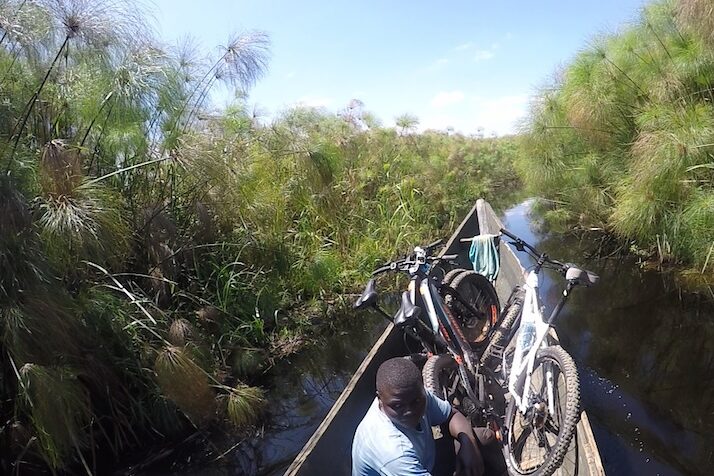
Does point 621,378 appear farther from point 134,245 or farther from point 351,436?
point 134,245

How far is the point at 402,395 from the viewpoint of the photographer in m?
1.90

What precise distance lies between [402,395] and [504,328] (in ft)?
6.77

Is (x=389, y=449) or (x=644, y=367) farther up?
(x=389, y=449)

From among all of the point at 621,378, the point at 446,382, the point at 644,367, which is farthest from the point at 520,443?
the point at 644,367

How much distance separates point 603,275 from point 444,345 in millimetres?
5119

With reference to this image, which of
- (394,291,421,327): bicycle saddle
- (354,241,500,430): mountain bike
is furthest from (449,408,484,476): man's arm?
(394,291,421,327): bicycle saddle

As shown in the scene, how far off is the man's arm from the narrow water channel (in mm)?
1587

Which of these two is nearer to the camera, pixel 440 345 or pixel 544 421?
pixel 544 421

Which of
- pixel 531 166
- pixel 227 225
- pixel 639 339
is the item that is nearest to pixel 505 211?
pixel 531 166

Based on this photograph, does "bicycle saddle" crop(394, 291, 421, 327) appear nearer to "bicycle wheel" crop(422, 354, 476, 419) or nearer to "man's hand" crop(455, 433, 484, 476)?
"bicycle wheel" crop(422, 354, 476, 419)

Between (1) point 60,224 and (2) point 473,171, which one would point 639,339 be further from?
(2) point 473,171

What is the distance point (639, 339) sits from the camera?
17.8ft

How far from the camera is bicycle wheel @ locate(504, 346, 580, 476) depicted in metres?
2.37

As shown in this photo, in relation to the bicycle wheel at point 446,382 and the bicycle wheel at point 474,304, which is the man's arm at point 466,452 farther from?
the bicycle wheel at point 474,304
